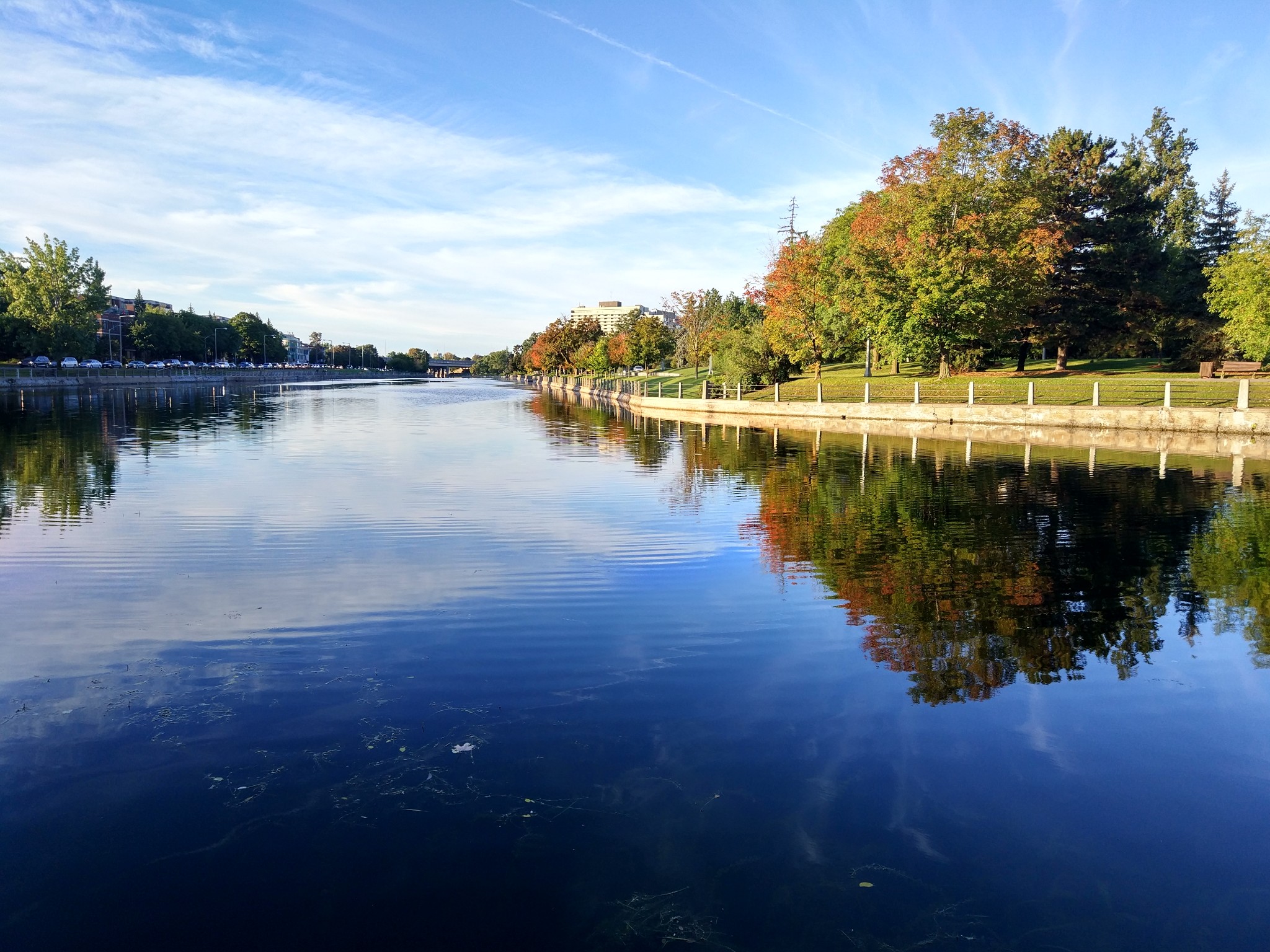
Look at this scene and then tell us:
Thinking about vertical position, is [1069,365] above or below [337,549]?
above

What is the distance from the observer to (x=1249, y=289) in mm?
40500

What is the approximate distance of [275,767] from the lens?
5816 mm

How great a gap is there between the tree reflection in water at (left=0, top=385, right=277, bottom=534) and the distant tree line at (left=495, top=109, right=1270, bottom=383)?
33.7 m

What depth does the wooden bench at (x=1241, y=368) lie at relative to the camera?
49106 mm

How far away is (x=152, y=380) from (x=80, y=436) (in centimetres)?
9306

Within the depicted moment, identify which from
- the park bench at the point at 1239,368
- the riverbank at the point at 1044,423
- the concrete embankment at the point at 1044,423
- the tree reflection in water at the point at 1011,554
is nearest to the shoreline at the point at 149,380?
the riverbank at the point at 1044,423

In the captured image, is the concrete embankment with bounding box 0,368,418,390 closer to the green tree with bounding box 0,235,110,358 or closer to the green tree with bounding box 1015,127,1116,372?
the green tree with bounding box 0,235,110,358

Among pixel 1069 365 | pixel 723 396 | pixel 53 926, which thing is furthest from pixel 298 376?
pixel 53 926

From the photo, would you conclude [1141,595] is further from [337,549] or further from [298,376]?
[298,376]

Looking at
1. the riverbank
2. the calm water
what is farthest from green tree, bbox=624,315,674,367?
the calm water

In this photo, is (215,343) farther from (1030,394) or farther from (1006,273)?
(1030,394)

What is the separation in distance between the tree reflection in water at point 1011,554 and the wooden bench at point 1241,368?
31.1 metres

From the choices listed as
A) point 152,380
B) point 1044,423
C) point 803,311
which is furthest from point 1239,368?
point 152,380

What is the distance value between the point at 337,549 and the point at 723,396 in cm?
4764
